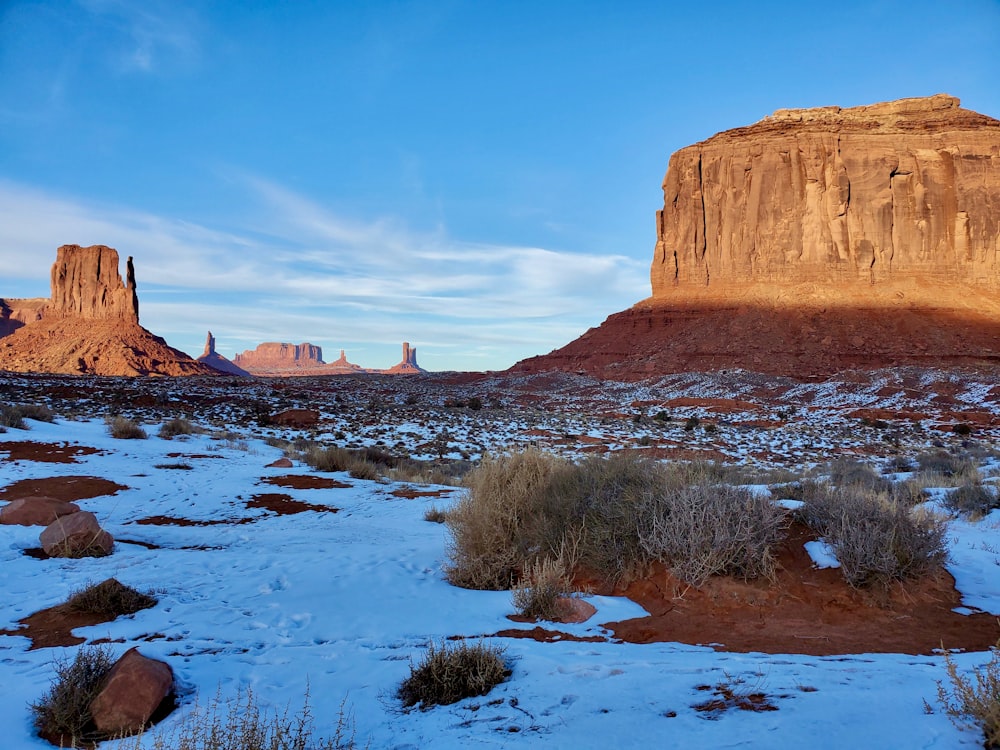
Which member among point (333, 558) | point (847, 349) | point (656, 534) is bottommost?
point (333, 558)

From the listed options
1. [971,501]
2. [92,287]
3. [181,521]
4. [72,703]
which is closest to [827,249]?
[971,501]

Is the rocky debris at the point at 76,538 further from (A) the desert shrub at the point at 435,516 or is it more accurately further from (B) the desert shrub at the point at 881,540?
(B) the desert shrub at the point at 881,540

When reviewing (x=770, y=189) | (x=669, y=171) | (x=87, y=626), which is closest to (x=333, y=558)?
(x=87, y=626)

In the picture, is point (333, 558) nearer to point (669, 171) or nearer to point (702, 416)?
point (702, 416)

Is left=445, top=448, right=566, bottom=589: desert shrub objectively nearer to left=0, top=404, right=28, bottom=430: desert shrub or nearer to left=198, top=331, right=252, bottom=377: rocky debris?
left=0, top=404, right=28, bottom=430: desert shrub

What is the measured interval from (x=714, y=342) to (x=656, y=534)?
50471 millimetres

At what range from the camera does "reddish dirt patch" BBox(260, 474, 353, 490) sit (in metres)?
10.6

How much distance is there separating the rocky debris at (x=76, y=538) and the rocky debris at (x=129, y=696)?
3.29m

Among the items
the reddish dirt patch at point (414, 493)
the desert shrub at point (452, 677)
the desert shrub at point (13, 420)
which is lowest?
the reddish dirt patch at point (414, 493)

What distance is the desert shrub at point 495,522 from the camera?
18.9ft

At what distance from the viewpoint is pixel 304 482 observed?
10.9 meters

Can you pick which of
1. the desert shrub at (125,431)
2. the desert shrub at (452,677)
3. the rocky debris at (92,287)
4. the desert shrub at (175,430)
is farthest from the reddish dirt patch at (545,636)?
the rocky debris at (92,287)

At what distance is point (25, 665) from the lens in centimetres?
358

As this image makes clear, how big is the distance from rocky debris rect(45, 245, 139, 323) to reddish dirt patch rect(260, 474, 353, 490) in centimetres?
9357
